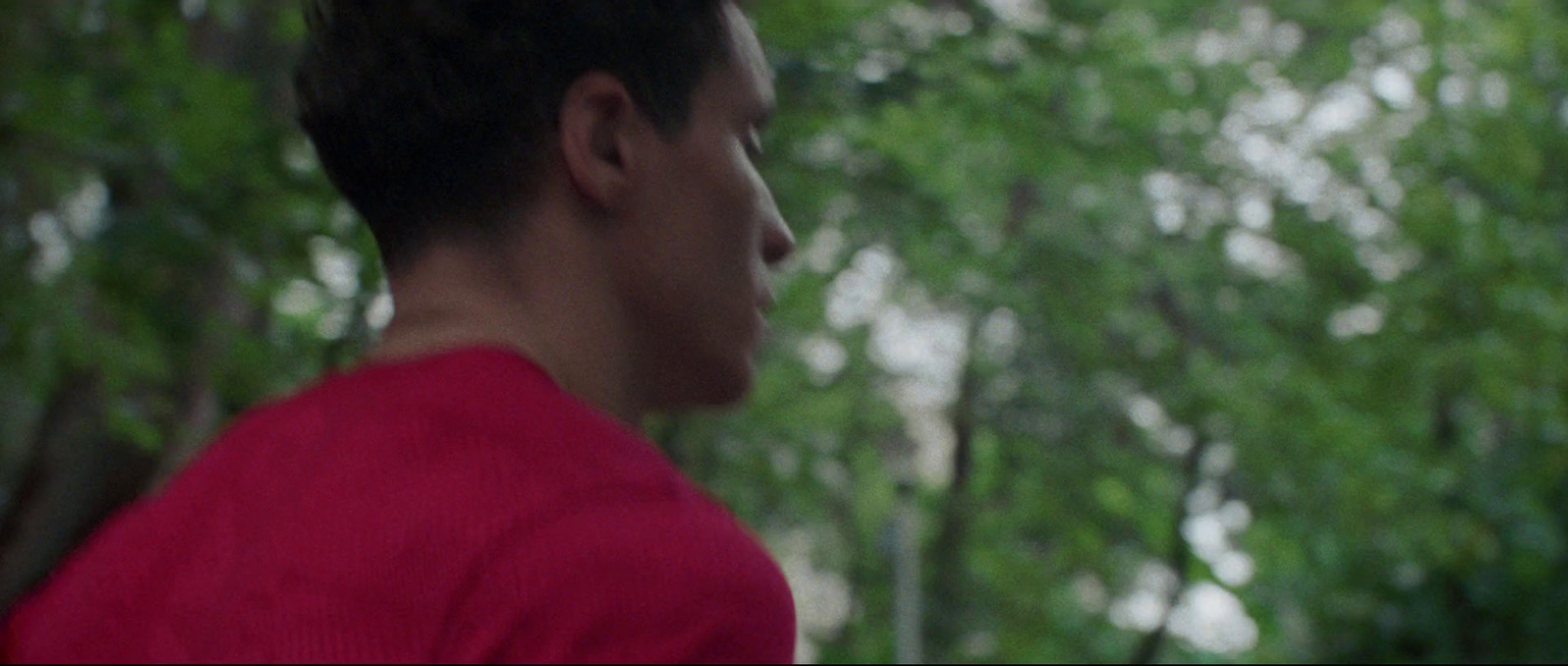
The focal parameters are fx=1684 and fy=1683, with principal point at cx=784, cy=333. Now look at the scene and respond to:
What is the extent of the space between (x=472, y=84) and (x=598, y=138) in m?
0.08

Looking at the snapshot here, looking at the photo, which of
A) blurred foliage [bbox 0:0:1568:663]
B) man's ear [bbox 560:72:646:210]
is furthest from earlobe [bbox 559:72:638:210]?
blurred foliage [bbox 0:0:1568:663]

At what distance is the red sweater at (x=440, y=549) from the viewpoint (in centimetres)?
77

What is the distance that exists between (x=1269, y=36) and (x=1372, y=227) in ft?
5.67

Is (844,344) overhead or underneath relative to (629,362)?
underneath

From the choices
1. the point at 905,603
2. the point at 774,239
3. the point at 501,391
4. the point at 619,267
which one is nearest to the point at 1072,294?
the point at 905,603

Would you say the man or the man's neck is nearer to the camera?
the man

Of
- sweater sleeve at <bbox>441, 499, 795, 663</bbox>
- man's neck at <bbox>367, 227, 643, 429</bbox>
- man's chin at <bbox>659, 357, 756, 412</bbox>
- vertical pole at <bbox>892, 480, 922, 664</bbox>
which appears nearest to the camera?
sweater sleeve at <bbox>441, 499, 795, 663</bbox>

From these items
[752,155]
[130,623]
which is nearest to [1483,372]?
[752,155]

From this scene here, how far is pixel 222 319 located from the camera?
4793 millimetres

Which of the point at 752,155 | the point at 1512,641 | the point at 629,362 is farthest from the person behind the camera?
the point at 1512,641

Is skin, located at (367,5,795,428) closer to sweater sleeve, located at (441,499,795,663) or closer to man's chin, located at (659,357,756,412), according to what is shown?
man's chin, located at (659,357,756,412)

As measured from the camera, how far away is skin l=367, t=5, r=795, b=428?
3.26ft

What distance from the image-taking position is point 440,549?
0.79 m

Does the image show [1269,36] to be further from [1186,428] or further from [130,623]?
[130,623]
